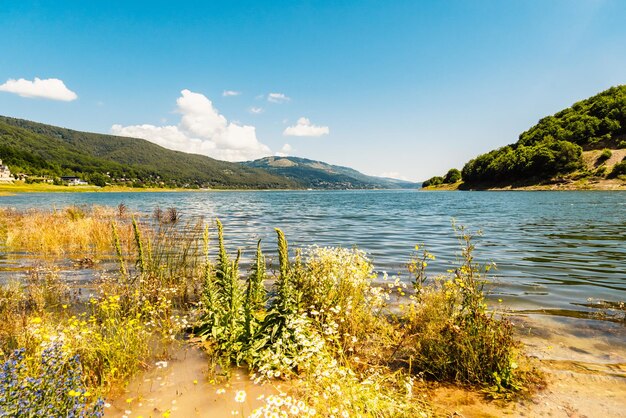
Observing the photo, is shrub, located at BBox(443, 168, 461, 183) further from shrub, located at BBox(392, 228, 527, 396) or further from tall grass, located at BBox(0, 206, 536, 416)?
shrub, located at BBox(392, 228, 527, 396)

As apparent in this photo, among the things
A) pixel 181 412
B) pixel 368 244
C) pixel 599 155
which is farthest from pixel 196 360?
pixel 599 155

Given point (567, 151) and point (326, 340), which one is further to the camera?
point (567, 151)

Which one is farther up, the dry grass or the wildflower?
the wildflower

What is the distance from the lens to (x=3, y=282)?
11672 millimetres

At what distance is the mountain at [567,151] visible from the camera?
106 meters

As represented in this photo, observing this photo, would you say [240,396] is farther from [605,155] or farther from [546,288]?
[605,155]

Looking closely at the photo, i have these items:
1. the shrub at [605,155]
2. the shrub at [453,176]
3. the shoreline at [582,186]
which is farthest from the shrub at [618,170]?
the shrub at [453,176]

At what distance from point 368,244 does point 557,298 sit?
1250 centimetres

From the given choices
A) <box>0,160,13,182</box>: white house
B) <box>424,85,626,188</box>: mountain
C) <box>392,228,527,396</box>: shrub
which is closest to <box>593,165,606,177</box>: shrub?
<box>424,85,626,188</box>: mountain

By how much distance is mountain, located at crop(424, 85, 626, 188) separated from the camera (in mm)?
105688

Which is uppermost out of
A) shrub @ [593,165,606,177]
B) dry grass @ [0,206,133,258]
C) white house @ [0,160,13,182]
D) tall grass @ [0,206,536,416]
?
shrub @ [593,165,606,177]

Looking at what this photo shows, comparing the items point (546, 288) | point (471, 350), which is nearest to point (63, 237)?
point (471, 350)

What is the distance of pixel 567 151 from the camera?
4156 inches

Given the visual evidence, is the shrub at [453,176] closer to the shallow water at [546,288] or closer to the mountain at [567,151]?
the mountain at [567,151]
